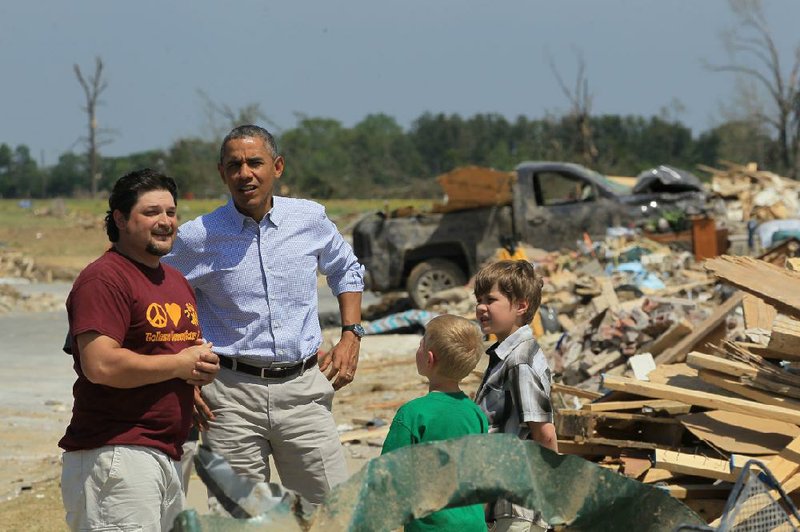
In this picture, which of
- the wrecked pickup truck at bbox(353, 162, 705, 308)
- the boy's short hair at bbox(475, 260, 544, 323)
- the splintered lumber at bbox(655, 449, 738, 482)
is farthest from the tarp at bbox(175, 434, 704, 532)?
the wrecked pickup truck at bbox(353, 162, 705, 308)

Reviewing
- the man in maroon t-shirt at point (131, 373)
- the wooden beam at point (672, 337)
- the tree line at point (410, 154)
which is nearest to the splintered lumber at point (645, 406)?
the wooden beam at point (672, 337)

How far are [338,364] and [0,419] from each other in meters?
6.82

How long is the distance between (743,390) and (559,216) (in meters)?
12.6

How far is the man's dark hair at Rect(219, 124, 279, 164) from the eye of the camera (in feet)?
16.8

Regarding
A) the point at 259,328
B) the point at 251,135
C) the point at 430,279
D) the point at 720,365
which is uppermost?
the point at 251,135

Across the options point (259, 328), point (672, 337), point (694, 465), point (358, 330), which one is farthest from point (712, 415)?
point (259, 328)

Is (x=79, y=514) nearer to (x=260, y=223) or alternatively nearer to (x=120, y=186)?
(x=120, y=186)

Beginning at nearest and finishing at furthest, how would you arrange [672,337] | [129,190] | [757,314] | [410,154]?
[129,190], [757,314], [672,337], [410,154]

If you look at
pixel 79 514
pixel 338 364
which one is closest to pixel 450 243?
pixel 338 364

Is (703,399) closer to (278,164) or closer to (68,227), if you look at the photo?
(278,164)

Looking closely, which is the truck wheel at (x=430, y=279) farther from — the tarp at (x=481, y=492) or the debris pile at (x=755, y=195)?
the tarp at (x=481, y=492)

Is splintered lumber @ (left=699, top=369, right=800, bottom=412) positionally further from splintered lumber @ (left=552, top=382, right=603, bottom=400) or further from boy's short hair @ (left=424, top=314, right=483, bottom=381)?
boy's short hair @ (left=424, top=314, right=483, bottom=381)

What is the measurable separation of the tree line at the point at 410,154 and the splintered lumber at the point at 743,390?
3768 centimetres

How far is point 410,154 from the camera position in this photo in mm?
105500
